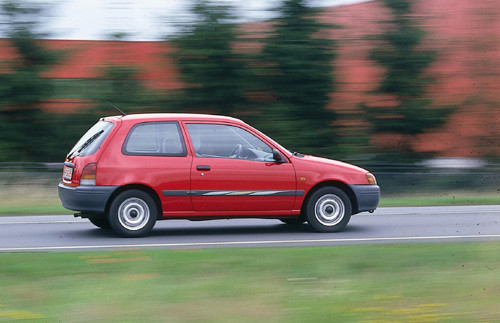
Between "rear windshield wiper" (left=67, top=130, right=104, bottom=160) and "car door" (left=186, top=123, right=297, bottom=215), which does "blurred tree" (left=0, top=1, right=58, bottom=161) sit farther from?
"car door" (left=186, top=123, right=297, bottom=215)

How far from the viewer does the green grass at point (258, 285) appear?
6598 mm

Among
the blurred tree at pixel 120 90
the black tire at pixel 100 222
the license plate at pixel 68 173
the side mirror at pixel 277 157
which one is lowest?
the black tire at pixel 100 222

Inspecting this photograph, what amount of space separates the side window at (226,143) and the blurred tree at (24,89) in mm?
10026

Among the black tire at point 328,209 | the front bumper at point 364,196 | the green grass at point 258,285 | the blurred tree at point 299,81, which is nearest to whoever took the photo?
the green grass at point 258,285

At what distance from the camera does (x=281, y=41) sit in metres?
21.6

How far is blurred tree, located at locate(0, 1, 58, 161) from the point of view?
2105 centimetres

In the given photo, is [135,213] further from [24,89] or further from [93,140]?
[24,89]

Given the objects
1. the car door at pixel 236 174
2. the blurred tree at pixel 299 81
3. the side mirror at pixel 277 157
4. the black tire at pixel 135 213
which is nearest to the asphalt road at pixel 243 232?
the black tire at pixel 135 213

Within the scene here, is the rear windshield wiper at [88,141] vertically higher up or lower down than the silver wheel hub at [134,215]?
higher up

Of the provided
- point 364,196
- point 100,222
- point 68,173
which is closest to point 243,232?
point 364,196

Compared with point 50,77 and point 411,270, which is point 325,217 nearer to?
point 411,270

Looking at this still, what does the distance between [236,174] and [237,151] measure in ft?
1.15

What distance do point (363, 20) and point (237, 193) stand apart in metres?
11.3

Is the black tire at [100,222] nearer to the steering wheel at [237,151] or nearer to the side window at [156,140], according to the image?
the side window at [156,140]
